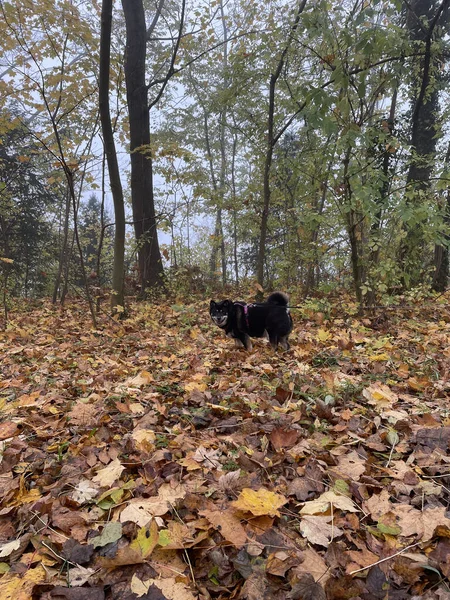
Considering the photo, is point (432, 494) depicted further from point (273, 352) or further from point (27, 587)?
point (273, 352)

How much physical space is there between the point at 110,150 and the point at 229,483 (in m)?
7.36

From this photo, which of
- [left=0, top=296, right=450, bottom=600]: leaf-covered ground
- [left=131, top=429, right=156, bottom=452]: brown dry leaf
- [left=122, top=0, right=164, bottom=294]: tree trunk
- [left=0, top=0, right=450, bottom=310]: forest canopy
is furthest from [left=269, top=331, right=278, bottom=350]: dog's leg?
[left=122, top=0, right=164, bottom=294]: tree trunk

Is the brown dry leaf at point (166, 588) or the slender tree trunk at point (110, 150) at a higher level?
the slender tree trunk at point (110, 150)

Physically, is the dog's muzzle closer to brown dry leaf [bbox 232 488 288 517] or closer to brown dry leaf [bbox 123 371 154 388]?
brown dry leaf [bbox 123 371 154 388]

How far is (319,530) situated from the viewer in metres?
1.57

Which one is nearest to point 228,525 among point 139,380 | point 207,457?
point 207,457

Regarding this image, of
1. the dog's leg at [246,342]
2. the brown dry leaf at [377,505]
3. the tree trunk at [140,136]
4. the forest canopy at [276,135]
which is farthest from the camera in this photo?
the tree trunk at [140,136]

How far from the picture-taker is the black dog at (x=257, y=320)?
5414mm

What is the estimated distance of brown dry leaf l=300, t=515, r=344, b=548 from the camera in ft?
5.01

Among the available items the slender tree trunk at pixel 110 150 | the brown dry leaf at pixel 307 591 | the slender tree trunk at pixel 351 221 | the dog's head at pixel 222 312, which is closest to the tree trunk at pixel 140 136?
the slender tree trunk at pixel 110 150

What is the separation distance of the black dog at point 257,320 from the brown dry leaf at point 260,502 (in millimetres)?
3745

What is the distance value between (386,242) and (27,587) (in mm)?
8432

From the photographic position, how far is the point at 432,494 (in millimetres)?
1754

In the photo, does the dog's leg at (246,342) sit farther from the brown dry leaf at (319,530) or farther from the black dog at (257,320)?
the brown dry leaf at (319,530)
